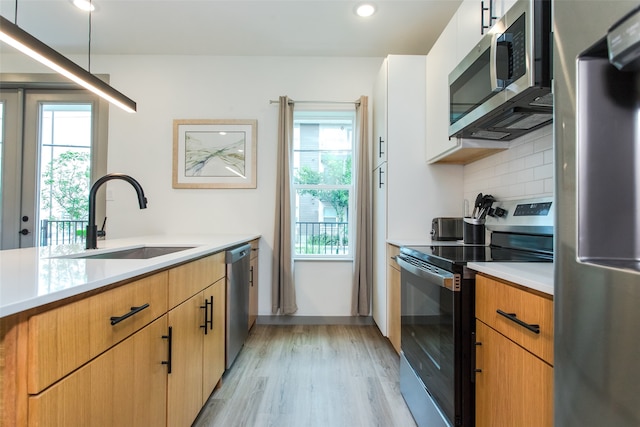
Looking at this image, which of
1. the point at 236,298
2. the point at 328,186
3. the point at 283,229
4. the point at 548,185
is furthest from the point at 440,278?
the point at 328,186

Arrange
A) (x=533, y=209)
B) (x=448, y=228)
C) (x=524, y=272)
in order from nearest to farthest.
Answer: (x=524, y=272), (x=533, y=209), (x=448, y=228)

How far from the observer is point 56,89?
311cm

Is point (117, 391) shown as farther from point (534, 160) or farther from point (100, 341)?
point (534, 160)

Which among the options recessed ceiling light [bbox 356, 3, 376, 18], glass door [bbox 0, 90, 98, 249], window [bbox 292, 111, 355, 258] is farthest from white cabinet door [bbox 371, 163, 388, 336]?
glass door [bbox 0, 90, 98, 249]

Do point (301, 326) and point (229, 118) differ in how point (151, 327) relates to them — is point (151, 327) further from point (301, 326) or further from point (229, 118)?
point (229, 118)

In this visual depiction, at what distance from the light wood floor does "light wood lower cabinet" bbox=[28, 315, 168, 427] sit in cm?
67

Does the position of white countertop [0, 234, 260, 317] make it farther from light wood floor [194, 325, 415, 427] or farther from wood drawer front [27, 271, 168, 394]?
light wood floor [194, 325, 415, 427]

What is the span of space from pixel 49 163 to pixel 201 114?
170cm

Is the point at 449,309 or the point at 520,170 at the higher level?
the point at 520,170

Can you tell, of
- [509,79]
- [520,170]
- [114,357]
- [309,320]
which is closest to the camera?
[114,357]

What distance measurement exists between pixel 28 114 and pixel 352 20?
3.43m

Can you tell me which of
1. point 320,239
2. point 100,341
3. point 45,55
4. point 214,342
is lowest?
point 214,342

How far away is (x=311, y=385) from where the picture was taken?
6.16 ft

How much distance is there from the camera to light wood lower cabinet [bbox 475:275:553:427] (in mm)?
795
